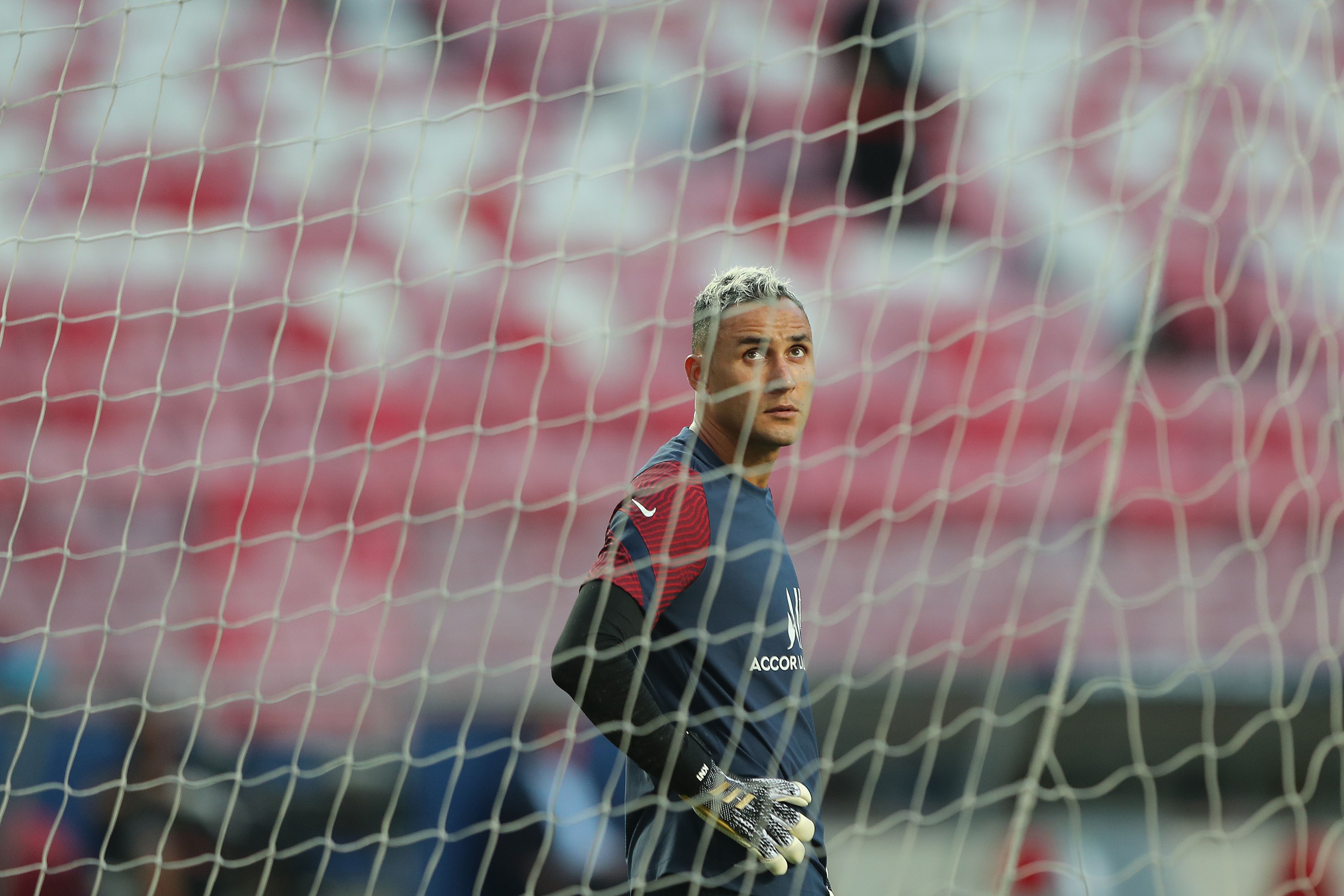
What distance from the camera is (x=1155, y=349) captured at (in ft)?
16.0

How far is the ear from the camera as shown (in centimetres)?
178

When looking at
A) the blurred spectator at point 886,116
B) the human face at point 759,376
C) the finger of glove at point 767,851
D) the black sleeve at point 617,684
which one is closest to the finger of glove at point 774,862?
the finger of glove at point 767,851

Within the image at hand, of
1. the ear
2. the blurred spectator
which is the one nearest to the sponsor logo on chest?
the ear

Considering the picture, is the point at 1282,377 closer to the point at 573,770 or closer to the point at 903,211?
the point at 903,211

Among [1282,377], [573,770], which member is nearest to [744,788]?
[573,770]

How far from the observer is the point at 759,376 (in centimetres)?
171

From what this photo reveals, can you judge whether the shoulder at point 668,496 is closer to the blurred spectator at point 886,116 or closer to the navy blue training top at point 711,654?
the navy blue training top at point 711,654

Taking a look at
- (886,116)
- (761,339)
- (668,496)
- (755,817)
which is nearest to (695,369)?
(761,339)

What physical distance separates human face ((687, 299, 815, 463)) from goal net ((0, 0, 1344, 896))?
1833mm

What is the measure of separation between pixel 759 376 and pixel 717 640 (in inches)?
14.8

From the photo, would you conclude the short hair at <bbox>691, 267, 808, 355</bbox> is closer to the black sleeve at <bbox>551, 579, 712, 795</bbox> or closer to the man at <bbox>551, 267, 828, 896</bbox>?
the man at <bbox>551, 267, 828, 896</bbox>

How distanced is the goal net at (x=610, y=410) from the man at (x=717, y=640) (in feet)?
5.93

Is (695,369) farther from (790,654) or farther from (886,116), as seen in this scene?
(886,116)

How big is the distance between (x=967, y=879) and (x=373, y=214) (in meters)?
3.17
